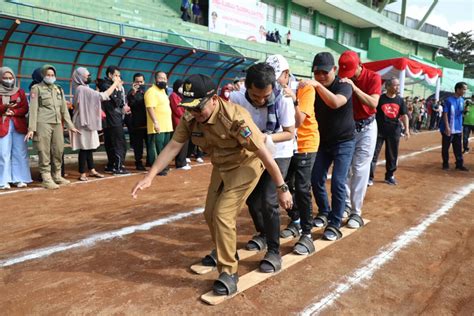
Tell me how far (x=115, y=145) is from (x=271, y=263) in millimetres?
4994

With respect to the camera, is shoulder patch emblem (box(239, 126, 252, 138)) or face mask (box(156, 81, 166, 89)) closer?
shoulder patch emblem (box(239, 126, 252, 138))

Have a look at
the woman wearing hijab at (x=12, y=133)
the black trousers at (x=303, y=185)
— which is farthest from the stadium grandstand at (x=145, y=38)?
the black trousers at (x=303, y=185)

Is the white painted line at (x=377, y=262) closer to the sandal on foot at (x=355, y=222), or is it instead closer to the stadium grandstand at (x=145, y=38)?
the sandal on foot at (x=355, y=222)

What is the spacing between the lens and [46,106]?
6.00 meters

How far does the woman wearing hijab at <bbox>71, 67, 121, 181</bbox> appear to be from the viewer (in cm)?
651

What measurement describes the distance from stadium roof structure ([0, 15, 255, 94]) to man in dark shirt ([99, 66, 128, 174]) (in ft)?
7.33

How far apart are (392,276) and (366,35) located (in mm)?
43166

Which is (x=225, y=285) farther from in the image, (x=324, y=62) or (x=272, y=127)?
(x=324, y=62)

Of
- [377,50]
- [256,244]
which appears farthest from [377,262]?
[377,50]

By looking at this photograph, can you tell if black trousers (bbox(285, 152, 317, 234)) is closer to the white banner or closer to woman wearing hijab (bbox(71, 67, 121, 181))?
woman wearing hijab (bbox(71, 67, 121, 181))

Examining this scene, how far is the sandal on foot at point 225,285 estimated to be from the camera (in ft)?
9.04

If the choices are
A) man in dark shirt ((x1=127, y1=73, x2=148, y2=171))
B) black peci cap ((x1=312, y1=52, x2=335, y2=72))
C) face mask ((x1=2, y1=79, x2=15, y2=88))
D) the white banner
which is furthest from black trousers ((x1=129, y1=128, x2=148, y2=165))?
the white banner

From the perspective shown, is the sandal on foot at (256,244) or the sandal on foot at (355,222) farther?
the sandal on foot at (355,222)

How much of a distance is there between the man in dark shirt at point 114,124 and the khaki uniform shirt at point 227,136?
4.56 metres
